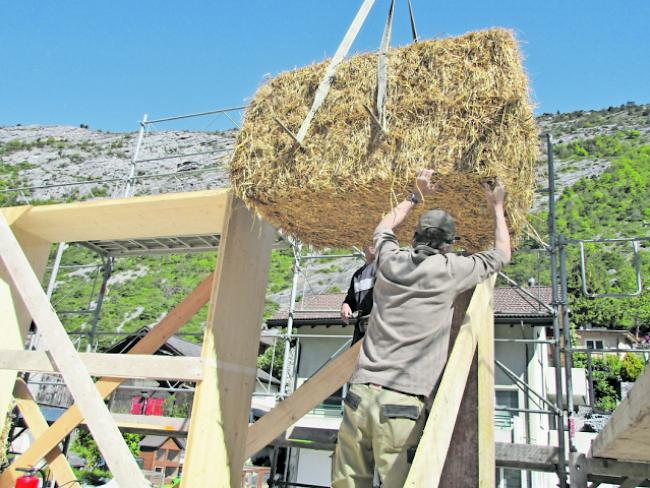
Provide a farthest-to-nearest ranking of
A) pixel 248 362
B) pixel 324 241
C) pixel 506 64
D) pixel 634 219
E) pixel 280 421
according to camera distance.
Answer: pixel 634 219, pixel 324 241, pixel 248 362, pixel 280 421, pixel 506 64

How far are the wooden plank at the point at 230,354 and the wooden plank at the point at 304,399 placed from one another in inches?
4.5

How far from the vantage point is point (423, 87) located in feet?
11.8

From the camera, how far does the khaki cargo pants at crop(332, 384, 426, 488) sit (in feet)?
7.68

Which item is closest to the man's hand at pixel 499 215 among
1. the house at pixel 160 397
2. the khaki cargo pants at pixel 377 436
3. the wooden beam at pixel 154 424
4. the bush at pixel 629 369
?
the khaki cargo pants at pixel 377 436

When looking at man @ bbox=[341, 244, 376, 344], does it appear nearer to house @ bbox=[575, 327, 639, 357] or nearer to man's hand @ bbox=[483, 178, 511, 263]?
man's hand @ bbox=[483, 178, 511, 263]

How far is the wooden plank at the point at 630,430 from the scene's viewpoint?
8.29 ft

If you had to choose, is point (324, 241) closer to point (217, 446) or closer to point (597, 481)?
point (217, 446)

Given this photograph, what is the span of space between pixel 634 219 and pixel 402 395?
89.4 metres

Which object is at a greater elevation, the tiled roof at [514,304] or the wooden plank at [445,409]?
the tiled roof at [514,304]

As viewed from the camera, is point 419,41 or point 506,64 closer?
point 506,64

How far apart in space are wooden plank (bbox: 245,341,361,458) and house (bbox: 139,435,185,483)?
44.5ft

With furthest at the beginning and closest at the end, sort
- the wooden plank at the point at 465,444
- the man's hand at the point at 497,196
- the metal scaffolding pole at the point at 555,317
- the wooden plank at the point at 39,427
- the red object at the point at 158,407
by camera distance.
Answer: the red object at the point at 158,407
the wooden plank at the point at 39,427
the metal scaffolding pole at the point at 555,317
the man's hand at the point at 497,196
the wooden plank at the point at 465,444

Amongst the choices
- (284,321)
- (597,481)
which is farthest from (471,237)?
(284,321)

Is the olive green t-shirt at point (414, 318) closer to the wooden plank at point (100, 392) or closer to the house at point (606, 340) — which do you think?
the wooden plank at point (100, 392)
